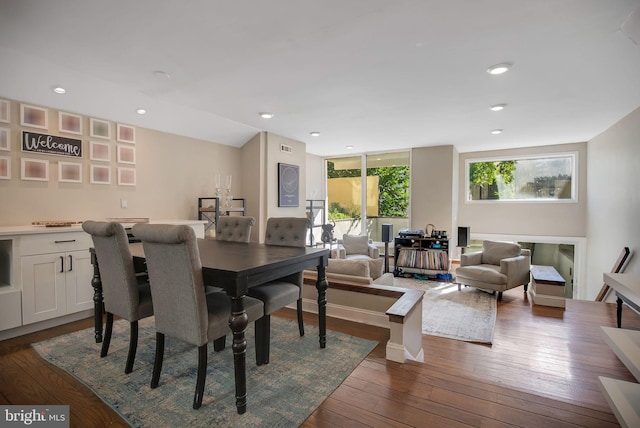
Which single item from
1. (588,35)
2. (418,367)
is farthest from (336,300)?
(588,35)

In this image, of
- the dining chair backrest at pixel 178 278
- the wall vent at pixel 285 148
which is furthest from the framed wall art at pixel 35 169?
the wall vent at pixel 285 148

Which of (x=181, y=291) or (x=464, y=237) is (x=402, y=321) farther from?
(x=464, y=237)

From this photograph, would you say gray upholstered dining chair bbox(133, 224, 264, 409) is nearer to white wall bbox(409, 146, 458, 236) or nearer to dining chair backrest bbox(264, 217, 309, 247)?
dining chair backrest bbox(264, 217, 309, 247)

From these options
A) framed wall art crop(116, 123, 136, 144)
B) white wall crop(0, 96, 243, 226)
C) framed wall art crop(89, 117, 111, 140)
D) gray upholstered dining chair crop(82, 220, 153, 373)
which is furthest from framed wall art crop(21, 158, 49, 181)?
gray upholstered dining chair crop(82, 220, 153, 373)

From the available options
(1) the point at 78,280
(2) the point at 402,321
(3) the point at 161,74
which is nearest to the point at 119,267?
(1) the point at 78,280

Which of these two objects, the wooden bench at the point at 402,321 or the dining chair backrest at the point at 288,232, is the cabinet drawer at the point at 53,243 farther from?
the wooden bench at the point at 402,321

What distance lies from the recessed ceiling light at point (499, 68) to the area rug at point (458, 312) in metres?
2.58

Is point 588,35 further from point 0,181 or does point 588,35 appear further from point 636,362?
point 0,181

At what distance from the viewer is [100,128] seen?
3754 mm

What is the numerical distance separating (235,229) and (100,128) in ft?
7.10

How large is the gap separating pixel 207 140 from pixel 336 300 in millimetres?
3391

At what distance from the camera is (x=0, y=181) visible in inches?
119

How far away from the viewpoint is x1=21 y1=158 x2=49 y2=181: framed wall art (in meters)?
3.17

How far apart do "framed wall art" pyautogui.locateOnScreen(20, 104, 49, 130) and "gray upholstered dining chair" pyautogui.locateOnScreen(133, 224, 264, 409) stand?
2.53 meters
